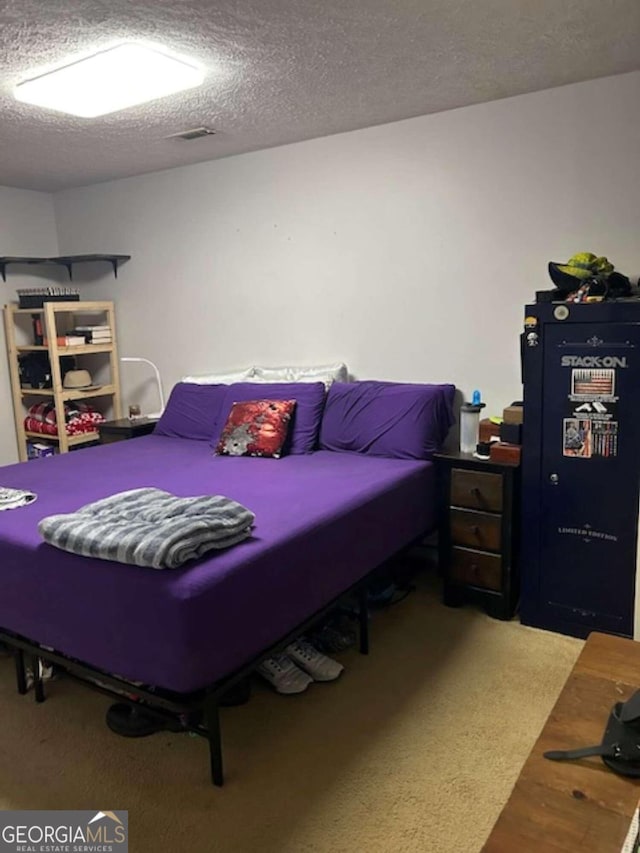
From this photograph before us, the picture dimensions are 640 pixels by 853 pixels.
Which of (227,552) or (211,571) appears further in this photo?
(227,552)

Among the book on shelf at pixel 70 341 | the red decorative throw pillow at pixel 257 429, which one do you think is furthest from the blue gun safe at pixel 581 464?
the book on shelf at pixel 70 341

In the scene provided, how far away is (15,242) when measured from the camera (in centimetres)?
451

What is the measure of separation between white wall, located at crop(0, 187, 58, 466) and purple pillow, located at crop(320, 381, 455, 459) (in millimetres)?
2594

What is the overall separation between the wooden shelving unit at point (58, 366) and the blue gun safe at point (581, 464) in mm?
3065

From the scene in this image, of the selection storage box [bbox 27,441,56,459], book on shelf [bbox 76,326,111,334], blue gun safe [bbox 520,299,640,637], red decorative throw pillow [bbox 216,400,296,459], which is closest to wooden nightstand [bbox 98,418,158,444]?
storage box [bbox 27,441,56,459]

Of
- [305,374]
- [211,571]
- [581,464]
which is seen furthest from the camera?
[305,374]

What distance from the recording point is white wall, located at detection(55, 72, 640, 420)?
2746 millimetres

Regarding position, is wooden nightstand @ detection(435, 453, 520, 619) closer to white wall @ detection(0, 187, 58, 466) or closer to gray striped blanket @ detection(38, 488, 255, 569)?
gray striped blanket @ detection(38, 488, 255, 569)

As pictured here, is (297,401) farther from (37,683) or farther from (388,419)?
(37,683)

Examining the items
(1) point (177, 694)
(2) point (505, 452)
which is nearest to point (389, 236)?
(2) point (505, 452)

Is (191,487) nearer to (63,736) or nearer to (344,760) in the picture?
(63,736)

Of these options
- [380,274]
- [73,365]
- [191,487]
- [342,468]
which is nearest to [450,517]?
[342,468]

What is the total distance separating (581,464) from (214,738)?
1.68 meters

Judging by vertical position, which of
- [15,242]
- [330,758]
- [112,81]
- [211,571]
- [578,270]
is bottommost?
[330,758]
